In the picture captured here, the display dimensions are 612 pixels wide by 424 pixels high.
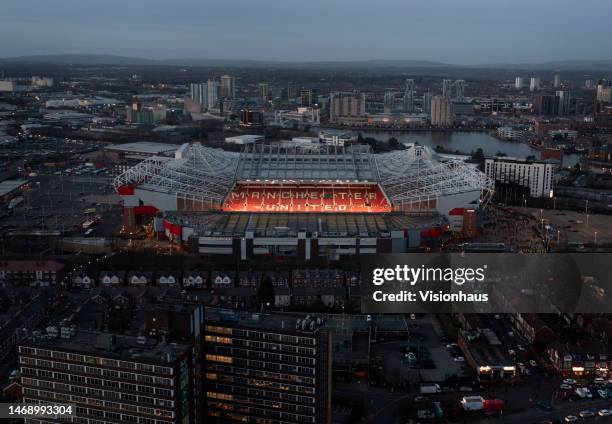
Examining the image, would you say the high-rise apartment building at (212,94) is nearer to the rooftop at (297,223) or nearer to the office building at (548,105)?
the office building at (548,105)

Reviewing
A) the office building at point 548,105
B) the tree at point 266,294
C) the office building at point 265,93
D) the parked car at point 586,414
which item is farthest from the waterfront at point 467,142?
the parked car at point 586,414

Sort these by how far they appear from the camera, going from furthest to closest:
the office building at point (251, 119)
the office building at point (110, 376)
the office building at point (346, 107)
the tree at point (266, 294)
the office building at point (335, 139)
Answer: the office building at point (346, 107) → the office building at point (251, 119) → the office building at point (335, 139) → the tree at point (266, 294) → the office building at point (110, 376)

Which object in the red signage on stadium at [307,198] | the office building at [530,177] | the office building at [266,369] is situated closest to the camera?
the office building at [266,369]

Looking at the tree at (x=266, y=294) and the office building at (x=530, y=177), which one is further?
the office building at (x=530, y=177)

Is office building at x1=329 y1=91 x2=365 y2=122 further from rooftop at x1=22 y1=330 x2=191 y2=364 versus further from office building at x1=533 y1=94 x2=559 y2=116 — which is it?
rooftop at x1=22 y1=330 x2=191 y2=364

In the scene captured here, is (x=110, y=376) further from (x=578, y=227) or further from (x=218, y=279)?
(x=578, y=227)

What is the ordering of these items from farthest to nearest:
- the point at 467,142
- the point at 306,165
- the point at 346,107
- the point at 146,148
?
the point at 346,107 → the point at 467,142 → the point at 146,148 → the point at 306,165

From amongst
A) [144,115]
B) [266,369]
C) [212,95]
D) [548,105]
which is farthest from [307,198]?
[548,105]
